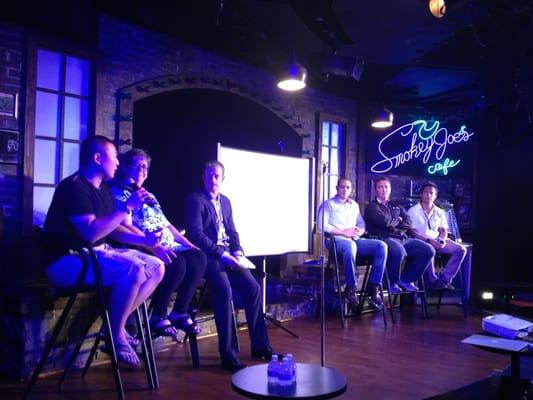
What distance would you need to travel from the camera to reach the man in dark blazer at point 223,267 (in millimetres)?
3432

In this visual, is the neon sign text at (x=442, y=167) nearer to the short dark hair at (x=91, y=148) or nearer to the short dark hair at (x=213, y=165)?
the short dark hair at (x=213, y=165)

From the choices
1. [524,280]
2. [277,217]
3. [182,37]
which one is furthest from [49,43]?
[524,280]

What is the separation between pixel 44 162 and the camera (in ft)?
13.6

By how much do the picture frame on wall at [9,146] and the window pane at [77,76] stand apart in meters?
0.63

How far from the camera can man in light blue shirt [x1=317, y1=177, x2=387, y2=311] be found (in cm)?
523

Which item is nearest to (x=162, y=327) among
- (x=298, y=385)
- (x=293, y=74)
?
(x=298, y=385)

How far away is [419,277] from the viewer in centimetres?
570

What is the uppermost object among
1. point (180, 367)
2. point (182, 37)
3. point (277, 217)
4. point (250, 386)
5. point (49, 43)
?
point (182, 37)

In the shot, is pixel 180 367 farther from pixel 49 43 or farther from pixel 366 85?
pixel 366 85

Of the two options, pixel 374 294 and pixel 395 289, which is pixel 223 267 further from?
pixel 395 289

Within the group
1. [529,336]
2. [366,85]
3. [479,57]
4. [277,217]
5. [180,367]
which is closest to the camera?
[529,336]

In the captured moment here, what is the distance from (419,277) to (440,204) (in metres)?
1.36

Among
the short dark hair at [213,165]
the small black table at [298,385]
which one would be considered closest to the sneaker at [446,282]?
the short dark hair at [213,165]

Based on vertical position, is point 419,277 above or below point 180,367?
above
